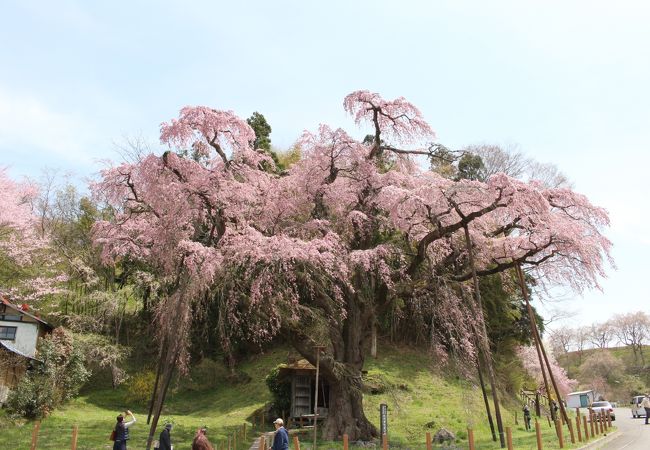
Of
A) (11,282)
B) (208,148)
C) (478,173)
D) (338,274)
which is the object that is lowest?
(338,274)

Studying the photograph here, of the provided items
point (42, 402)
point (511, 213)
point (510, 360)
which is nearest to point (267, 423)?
point (42, 402)

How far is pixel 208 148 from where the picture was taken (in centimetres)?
1703

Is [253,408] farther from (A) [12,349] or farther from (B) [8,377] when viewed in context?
(A) [12,349]

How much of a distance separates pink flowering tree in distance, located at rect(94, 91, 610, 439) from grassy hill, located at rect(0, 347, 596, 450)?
3.59 metres

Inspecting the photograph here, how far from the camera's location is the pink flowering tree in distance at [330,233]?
14805 millimetres

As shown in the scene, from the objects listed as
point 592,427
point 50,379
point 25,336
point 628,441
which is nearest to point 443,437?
point 592,427

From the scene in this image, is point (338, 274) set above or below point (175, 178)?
below

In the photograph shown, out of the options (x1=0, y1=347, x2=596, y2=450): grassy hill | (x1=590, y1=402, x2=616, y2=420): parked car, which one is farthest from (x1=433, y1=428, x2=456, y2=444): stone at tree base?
(x1=590, y1=402, x2=616, y2=420): parked car

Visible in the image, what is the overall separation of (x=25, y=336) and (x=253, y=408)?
1145 centimetres

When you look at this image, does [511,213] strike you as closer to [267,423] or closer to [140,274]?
[267,423]

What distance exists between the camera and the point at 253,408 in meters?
24.8

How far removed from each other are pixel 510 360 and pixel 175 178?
2422 cm

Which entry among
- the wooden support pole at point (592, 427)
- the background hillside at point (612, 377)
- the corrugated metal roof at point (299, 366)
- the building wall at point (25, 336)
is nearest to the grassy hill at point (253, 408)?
the wooden support pole at point (592, 427)

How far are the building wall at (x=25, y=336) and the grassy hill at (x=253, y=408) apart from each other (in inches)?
136
